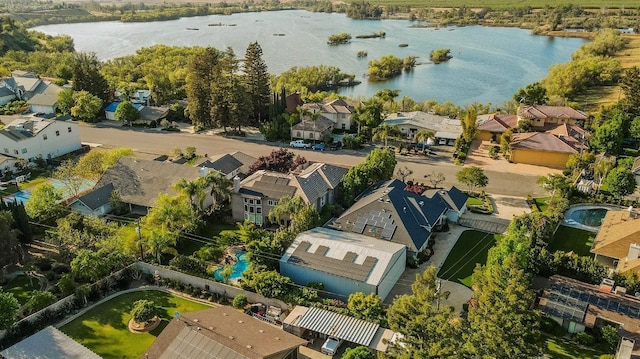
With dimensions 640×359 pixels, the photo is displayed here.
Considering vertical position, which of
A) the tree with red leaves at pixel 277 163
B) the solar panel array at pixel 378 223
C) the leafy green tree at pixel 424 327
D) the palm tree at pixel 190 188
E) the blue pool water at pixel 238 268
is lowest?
the blue pool water at pixel 238 268

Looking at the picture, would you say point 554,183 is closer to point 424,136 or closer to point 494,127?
point 424,136

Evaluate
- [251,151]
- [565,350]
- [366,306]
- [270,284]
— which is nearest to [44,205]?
[270,284]

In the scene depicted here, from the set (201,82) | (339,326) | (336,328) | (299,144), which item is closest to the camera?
(336,328)

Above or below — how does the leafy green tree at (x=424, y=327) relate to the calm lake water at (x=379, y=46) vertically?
above

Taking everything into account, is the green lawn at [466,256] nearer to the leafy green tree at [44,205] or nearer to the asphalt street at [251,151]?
the asphalt street at [251,151]

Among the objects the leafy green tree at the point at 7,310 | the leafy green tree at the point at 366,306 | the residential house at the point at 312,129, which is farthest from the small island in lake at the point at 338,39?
the leafy green tree at the point at 7,310

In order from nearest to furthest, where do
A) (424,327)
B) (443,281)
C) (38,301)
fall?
(424,327)
(38,301)
(443,281)

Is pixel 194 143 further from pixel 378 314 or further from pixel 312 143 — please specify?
pixel 378 314
